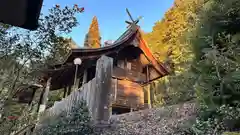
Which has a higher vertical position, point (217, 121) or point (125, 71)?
point (125, 71)

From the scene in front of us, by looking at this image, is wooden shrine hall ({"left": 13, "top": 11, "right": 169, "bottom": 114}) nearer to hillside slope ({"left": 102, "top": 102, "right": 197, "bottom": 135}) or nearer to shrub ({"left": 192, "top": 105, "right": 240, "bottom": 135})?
hillside slope ({"left": 102, "top": 102, "right": 197, "bottom": 135})

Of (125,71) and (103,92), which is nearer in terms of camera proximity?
(103,92)

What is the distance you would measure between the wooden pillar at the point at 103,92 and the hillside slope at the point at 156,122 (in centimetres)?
33

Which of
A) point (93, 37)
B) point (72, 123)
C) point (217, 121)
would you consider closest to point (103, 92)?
point (72, 123)

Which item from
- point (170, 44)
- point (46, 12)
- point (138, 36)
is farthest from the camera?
point (170, 44)

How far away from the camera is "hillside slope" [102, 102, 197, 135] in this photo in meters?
4.00

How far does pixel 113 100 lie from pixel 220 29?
6442 millimetres

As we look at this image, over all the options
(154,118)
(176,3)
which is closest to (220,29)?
(154,118)

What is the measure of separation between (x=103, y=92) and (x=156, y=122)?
1.41 m

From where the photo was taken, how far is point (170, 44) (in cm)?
1588

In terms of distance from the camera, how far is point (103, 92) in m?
4.83

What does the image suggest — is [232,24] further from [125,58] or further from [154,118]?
[125,58]

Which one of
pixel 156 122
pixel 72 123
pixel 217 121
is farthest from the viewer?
pixel 156 122

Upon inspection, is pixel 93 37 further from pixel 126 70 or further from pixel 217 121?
pixel 217 121
